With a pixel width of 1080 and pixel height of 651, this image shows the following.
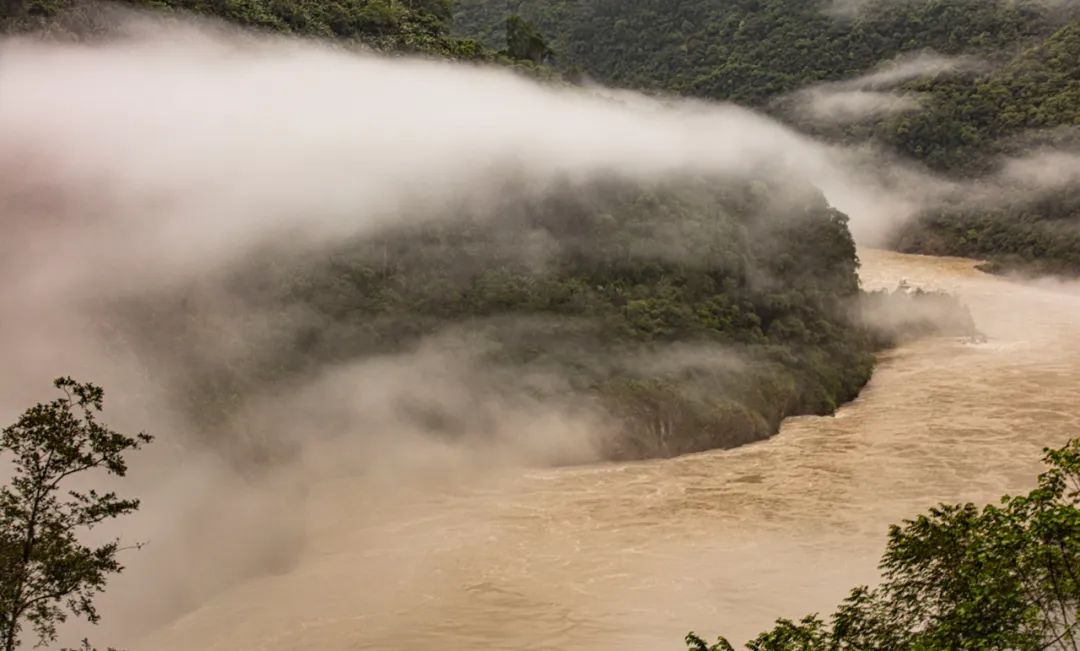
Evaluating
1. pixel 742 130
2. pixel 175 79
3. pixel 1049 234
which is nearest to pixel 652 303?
pixel 175 79

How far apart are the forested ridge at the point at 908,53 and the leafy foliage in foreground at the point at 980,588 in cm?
3967

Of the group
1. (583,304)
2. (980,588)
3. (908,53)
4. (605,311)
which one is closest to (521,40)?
(583,304)

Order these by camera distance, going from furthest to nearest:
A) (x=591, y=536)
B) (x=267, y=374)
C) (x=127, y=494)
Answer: (x=267, y=374) < (x=591, y=536) < (x=127, y=494)

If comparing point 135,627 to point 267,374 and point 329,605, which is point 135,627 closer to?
point 329,605

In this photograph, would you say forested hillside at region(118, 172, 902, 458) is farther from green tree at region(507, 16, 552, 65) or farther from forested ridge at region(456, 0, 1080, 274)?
forested ridge at region(456, 0, 1080, 274)

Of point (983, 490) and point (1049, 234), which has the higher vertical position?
point (1049, 234)

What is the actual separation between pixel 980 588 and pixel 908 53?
5788 cm

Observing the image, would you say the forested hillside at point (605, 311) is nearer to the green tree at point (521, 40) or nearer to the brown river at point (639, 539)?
the brown river at point (639, 539)

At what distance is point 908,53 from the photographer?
61.8 metres

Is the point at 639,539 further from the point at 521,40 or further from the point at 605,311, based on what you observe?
the point at 521,40

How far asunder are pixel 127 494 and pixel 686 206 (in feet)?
60.9

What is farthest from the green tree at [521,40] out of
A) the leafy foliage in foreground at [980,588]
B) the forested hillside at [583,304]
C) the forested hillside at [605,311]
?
the leafy foliage in foreground at [980,588]

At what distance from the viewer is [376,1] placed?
36219mm

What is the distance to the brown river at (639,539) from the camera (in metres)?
17.2
